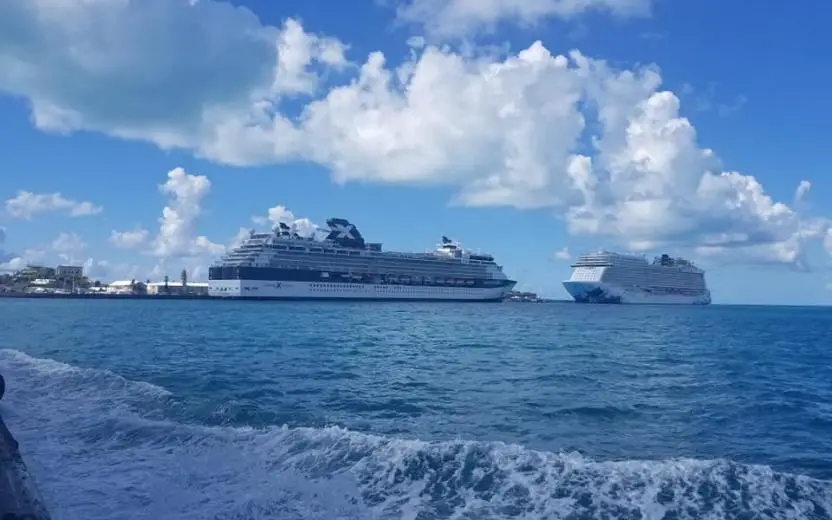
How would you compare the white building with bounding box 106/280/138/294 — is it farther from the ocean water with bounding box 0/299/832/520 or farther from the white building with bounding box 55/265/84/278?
the ocean water with bounding box 0/299/832/520

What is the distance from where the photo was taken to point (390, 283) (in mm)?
113562

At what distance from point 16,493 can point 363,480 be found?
4.44 m

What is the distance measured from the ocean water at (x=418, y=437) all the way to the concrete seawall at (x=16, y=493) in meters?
0.78

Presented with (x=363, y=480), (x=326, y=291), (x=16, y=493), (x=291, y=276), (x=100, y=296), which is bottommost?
(x=363, y=480)

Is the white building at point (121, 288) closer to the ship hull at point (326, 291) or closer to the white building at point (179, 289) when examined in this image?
the white building at point (179, 289)

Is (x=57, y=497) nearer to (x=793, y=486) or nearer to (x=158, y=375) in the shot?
(x=793, y=486)

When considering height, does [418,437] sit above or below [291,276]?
below

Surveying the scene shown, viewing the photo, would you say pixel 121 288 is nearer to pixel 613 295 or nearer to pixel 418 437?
pixel 613 295

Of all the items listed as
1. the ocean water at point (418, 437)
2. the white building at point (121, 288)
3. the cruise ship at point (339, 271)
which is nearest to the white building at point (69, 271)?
the white building at point (121, 288)

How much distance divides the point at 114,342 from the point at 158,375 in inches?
549

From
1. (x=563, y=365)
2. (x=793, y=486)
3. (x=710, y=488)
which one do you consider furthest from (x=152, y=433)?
(x=563, y=365)

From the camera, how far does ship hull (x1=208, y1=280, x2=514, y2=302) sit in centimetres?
10388

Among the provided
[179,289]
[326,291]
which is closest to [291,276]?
[326,291]

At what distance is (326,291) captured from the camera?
107 meters
